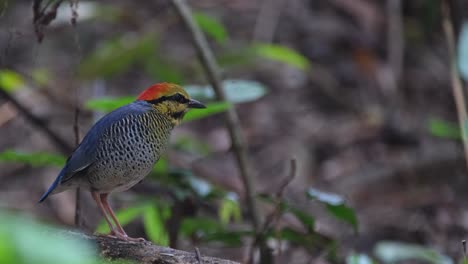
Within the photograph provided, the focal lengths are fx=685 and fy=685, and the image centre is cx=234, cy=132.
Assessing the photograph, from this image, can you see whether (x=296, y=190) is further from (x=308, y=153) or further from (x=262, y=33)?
(x=262, y=33)

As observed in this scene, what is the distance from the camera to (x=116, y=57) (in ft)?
21.0

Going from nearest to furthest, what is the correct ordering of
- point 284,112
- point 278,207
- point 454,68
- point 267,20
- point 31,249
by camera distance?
point 31,249 < point 278,207 < point 454,68 < point 284,112 < point 267,20

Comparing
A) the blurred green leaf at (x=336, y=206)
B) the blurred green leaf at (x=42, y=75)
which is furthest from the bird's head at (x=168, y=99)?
the blurred green leaf at (x=42, y=75)

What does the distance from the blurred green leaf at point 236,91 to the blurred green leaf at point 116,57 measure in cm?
156

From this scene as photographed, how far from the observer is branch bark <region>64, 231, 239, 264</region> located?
290cm

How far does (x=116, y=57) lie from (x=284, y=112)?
3.13 m

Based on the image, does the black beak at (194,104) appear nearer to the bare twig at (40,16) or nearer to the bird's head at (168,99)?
the bird's head at (168,99)

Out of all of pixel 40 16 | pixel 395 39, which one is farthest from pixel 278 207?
pixel 395 39

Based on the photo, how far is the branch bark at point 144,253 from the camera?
9.52ft

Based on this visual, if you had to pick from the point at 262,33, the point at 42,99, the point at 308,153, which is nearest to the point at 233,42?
the point at 262,33

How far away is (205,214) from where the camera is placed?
264 inches

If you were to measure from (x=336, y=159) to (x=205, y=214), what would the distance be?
2243 mm

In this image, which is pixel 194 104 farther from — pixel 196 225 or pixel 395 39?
pixel 395 39

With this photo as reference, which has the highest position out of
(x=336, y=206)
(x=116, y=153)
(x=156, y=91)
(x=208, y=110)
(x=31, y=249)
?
(x=31, y=249)
